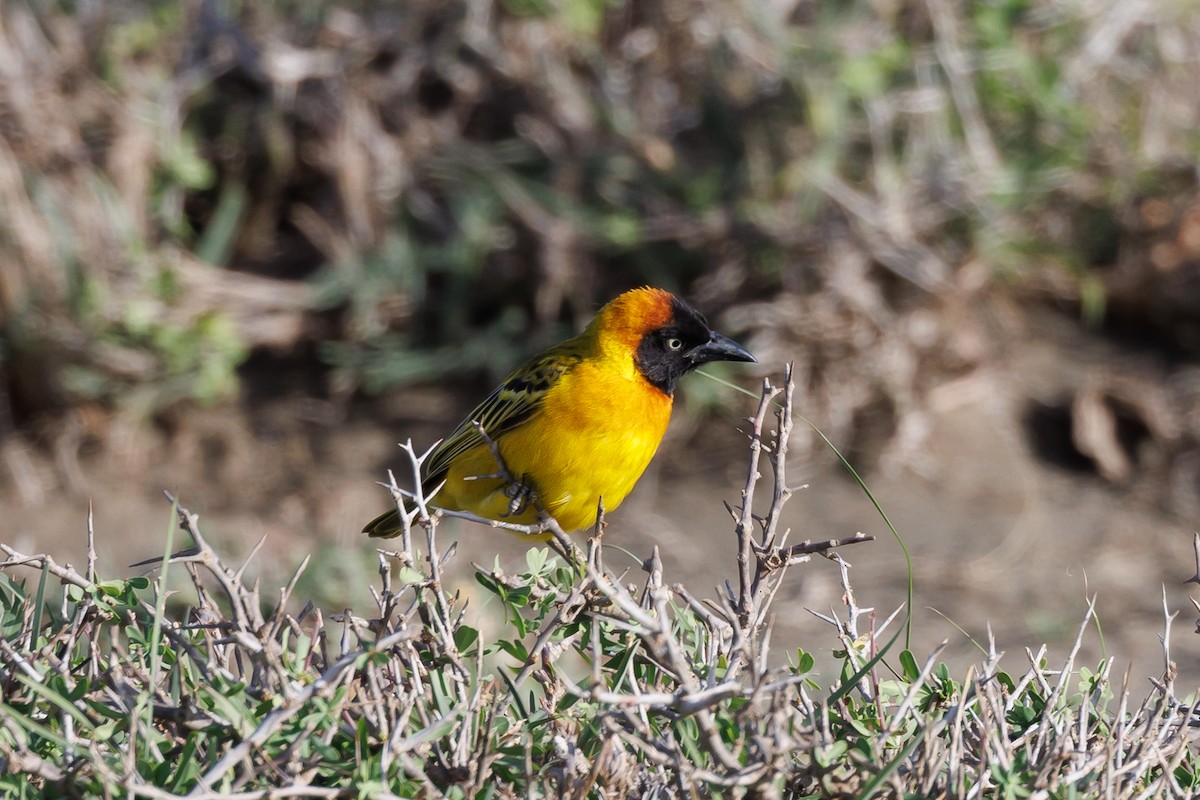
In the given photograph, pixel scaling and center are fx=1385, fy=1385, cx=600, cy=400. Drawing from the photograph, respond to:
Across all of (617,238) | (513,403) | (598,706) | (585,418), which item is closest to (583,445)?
(585,418)

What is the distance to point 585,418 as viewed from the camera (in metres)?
4.22

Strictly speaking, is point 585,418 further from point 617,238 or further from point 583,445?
point 617,238

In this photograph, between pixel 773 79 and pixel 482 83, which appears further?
pixel 482 83

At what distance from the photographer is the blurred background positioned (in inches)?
270

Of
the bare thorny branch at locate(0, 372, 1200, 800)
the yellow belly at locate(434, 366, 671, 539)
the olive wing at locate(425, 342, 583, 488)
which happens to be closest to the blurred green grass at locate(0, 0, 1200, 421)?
the olive wing at locate(425, 342, 583, 488)

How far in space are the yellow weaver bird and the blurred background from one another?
197 centimetres

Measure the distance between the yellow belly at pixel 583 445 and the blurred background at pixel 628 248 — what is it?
7.26ft

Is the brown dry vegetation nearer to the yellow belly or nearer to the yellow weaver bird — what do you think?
the yellow weaver bird

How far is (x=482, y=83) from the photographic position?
24.5ft

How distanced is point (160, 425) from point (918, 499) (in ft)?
13.3

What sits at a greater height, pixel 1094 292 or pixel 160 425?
pixel 1094 292

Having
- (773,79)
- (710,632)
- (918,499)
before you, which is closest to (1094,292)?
(918,499)

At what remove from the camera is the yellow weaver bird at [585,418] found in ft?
13.8

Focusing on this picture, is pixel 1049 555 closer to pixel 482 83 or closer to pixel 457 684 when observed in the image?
pixel 482 83
